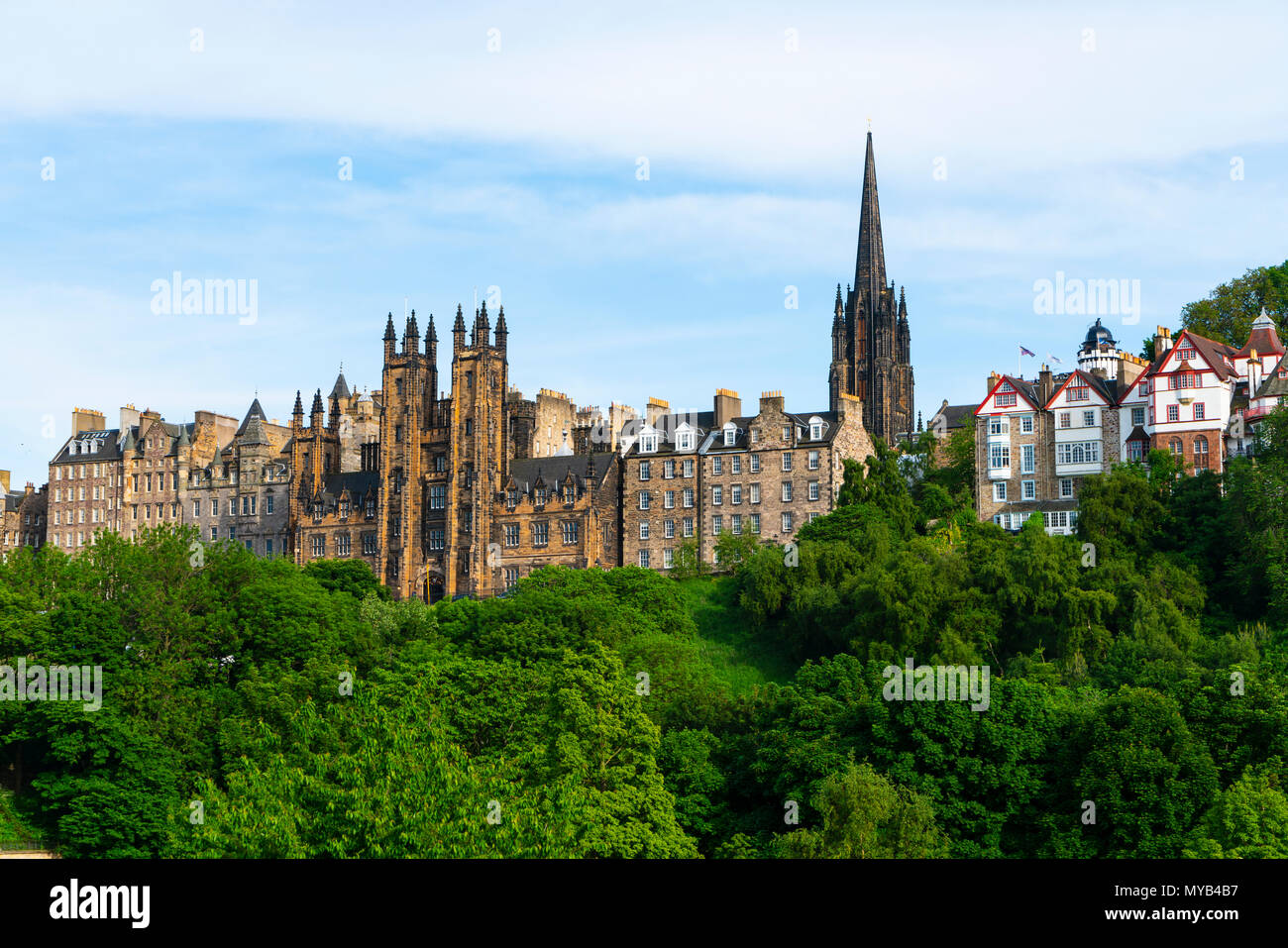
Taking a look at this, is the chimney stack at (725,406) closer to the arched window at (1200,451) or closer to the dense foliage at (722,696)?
the dense foliage at (722,696)

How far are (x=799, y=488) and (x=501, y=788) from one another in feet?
186

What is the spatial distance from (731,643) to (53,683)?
32.7 metres

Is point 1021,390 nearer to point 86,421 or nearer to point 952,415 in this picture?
point 952,415

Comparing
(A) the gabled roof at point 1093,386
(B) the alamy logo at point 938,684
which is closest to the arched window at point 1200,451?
(A) the gabled roof at point 1093,386

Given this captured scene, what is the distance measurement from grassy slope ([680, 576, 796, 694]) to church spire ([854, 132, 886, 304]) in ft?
139

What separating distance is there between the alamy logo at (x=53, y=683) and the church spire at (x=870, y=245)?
72.7 metres

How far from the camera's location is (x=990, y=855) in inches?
2270

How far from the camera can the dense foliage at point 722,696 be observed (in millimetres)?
55406

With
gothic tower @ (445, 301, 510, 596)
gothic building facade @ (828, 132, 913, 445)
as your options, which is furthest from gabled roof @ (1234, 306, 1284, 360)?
gothic tower @ (445, 301, 510, 596)

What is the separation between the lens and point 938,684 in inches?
2621

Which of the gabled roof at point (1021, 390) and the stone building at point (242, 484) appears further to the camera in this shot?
the stone building at point (242, 484)

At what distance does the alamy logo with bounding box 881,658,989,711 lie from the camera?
62.8m
